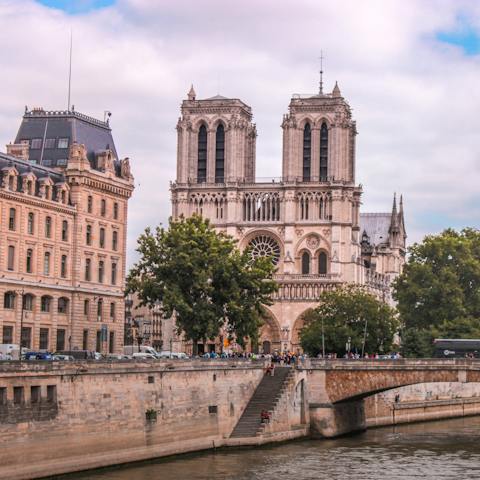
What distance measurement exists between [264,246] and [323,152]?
1486cm

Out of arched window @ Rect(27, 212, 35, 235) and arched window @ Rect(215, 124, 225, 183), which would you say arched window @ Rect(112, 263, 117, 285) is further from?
arched window @ Rect(215, 124, 225, 183)

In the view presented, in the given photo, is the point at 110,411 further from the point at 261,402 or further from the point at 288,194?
the point at 288,194

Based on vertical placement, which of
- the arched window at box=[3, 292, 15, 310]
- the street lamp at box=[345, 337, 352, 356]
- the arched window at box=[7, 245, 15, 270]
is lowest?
the street lamp at box=[345, 337, 352, 356]

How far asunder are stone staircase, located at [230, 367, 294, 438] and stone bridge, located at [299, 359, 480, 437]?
243cm

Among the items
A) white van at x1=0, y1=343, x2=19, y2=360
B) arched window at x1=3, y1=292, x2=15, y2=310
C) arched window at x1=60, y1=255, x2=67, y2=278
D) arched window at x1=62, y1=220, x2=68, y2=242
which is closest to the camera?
white van at x1=0, y1=343, x2=19, y2=360

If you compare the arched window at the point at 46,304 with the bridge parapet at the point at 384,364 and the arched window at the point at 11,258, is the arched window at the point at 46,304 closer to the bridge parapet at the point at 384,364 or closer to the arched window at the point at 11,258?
the arched window at the point at 11,258

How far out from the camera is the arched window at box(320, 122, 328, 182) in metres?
180

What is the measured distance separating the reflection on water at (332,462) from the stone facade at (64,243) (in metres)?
21.8

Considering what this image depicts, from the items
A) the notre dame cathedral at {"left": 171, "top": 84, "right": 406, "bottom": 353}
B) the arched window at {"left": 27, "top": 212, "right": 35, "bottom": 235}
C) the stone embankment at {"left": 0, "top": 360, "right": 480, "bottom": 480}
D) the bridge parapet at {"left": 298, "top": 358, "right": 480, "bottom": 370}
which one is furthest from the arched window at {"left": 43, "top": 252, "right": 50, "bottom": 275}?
the notre dame cathedral at {"left": 171, "top": 84, "right": 406, "bottom": 353}

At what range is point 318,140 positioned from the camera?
589 feet

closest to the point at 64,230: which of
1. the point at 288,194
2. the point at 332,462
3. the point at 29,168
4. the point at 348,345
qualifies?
the point at 29,168

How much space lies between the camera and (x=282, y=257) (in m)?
179

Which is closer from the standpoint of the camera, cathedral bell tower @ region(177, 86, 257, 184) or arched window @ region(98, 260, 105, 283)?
arched window @ region(98, 260, 105, 283)

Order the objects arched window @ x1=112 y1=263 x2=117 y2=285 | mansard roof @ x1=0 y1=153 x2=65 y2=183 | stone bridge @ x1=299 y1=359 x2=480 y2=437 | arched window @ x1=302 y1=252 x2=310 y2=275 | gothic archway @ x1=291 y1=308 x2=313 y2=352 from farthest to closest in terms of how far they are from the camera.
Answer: arched window @ x1=302 y1=252 x2=310 y2=275, gothic archway @ x1=291 y1=308 x2=313 y2=352, arched window @ x1=112 y1=263 x2=117 y2=285, mansard roof @ x1=0 y1=153 x2=65 y2=183, stone bridge @ x1=299 y1=359 x2=480 y2=437
